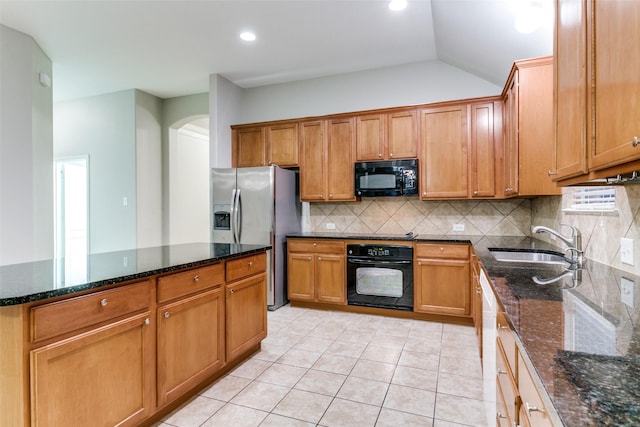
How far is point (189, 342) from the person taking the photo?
2066 mm

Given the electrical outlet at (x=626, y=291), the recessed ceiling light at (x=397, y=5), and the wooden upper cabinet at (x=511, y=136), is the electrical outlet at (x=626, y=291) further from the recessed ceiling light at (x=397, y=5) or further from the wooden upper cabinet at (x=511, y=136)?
the recessed ceiling light at (x=397, y=5)

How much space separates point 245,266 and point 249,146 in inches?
95.4

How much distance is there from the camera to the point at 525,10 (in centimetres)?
227

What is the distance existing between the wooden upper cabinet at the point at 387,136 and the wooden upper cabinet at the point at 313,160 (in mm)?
454

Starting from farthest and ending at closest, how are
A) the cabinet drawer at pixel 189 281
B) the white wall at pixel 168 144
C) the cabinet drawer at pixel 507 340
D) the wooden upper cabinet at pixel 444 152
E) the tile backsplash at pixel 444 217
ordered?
the white wall at pixel 168 144 → the wooden upper cabinet at pixel 444 152 → the tile backsplash at pixel 444 217 → the cabinet drawer at pixel 189 281 → the cabinet drawer at pixel 507 340

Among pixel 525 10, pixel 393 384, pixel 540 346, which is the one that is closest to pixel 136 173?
pixel 393 384

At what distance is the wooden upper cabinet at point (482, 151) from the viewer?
355 cm

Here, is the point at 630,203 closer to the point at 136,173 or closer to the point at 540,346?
the point at 540,346

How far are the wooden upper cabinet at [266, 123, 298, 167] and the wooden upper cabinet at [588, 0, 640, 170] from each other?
344 centimetres

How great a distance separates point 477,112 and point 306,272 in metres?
2.58

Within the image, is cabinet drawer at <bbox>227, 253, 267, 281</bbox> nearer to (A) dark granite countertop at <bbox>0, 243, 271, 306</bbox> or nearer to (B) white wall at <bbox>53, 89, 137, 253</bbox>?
(A) dark granite countertop at <bbox>0, 243, 271, 306</bbox>

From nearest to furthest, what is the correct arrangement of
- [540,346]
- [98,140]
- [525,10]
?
[540,346], [525,10], [98,140]

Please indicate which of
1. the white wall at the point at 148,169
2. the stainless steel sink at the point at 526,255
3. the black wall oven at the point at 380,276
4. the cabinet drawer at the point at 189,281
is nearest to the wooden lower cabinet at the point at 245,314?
the cabinet drawer at the point at 189,281

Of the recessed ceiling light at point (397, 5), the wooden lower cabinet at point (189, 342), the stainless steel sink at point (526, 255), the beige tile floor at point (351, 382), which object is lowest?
the beige tile floor at point (351, 382)
